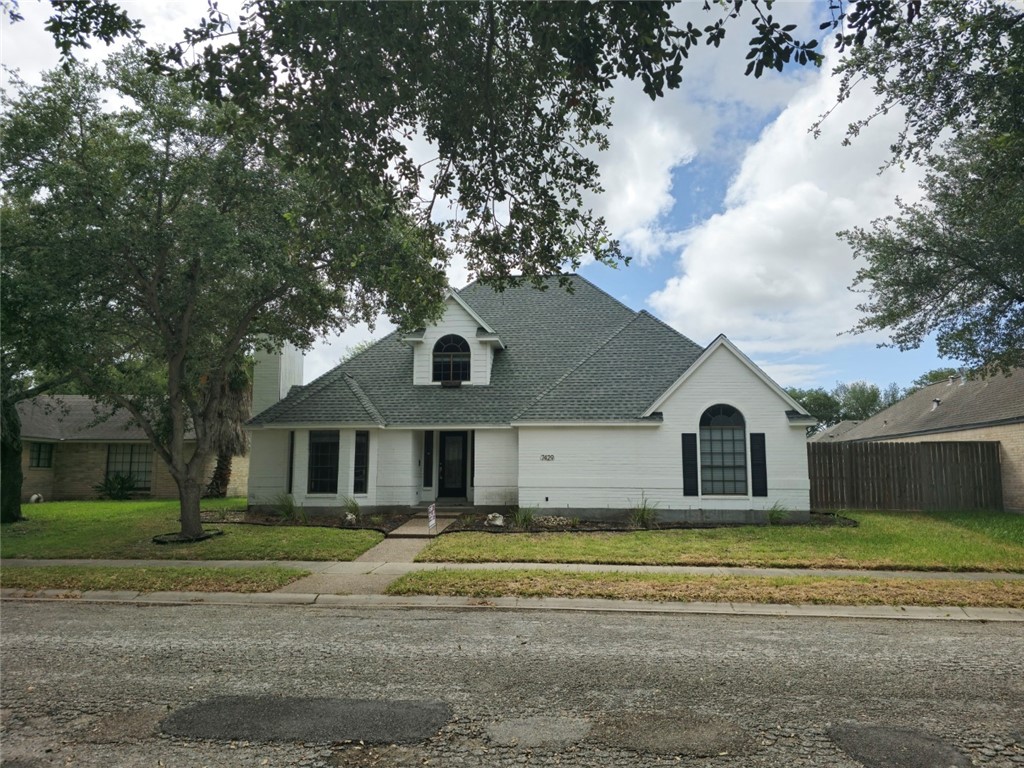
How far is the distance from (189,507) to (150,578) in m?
4.46

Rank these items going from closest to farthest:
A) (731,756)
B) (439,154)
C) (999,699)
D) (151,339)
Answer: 1. (731,756)
2. (999,699)
3. (439,154)
4. (151,339)

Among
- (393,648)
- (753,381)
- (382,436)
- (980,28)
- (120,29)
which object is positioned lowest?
(393,648)

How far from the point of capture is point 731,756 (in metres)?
4.19

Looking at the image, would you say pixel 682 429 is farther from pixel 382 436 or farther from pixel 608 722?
pixel 608 722

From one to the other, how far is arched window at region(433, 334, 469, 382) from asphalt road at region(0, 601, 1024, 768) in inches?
526

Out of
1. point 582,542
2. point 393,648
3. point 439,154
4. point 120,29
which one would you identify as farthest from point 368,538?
point 120,29

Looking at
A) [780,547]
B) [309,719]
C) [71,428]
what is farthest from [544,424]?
[71,428]

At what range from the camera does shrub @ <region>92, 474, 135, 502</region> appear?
29.1m

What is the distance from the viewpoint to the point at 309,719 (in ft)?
15.8

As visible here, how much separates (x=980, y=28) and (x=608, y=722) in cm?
1197

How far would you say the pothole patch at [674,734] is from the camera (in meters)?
4.30

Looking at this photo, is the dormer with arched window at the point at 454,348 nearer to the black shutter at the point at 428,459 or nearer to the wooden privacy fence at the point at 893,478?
the black shutter at the point at 428,459

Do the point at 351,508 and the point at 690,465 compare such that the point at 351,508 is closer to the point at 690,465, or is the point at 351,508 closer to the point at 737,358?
the point at 690,465

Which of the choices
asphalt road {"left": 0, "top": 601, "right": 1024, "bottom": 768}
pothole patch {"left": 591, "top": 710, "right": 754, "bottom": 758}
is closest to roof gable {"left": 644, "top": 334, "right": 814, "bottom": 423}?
asphalt road {"left": 0, "top": 601, "right": 1024, "bottom": 768}
